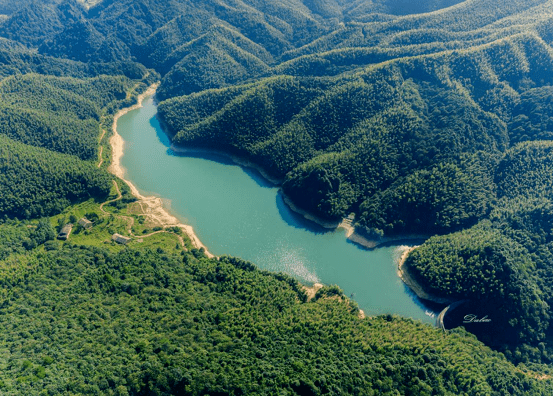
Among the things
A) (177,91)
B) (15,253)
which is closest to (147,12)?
(177,91)

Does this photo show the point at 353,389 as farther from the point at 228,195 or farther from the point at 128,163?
the point at 128,163

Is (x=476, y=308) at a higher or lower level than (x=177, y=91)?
lower

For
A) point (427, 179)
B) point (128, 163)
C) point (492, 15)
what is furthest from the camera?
point (492, 15)

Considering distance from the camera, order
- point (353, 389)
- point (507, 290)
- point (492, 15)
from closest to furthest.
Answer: point (353, 389) < point (507, 290) < point (492, 15)

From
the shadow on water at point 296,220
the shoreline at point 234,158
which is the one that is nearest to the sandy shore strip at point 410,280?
the shadow on water at point 296,220

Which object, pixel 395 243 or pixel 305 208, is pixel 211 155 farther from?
pixel 395 243

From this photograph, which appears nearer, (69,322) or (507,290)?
(69,322)

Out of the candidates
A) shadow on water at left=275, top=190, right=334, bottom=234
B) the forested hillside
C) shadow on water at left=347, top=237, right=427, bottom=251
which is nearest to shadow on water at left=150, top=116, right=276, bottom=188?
shadow on water at left=275, top=190, right=334, bottom=234

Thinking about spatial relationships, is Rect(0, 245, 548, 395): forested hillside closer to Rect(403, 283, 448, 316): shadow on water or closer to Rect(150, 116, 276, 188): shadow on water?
Rect(403, 283, 448, 316): shadow on water
